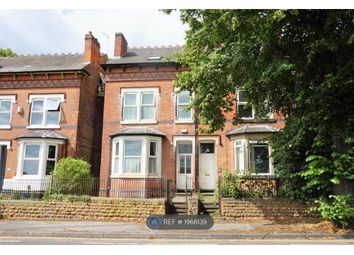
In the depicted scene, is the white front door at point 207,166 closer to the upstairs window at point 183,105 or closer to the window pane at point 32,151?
the upstairs window at point 183,105

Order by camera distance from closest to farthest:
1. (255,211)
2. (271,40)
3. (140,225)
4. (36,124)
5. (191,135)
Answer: (271,40), (140,225), (255,211), (191,135), (36,124)

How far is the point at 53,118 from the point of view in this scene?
19953mm

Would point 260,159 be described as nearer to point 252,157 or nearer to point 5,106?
point 252,157

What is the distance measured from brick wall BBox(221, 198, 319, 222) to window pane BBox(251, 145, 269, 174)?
445 centimetres

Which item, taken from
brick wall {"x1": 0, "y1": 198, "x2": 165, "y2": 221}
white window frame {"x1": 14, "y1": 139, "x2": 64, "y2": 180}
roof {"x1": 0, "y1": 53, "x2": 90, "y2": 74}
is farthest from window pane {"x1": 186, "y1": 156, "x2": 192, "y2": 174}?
roof {"x1": 0, "y1": 53, "x2": 90, "y2": 74}

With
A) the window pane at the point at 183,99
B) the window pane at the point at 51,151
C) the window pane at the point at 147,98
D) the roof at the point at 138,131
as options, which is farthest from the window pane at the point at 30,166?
the window pane at the point at 183,99

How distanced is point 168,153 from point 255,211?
7.20 meters

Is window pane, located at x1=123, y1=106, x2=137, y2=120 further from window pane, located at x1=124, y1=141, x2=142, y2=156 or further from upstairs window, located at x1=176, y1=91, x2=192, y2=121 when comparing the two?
upstairs window, located at x1=176, y1=91, x2=192, y2=121

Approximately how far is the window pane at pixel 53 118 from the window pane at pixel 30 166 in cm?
259

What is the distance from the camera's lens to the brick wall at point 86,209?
1333cm

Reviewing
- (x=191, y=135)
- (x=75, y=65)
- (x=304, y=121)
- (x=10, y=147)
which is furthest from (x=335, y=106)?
(x=10, y=147)

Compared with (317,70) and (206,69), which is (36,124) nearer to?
(206,69)

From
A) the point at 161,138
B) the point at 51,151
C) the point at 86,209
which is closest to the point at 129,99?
the point at 161,138

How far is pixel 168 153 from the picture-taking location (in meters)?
18.7
